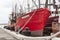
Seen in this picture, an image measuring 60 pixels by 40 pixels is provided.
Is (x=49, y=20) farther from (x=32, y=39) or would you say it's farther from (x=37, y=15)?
(x=32, y=39)

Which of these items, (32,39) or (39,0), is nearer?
(32,39)

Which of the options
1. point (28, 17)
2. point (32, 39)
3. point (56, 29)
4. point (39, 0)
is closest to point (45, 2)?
point (39, 0)

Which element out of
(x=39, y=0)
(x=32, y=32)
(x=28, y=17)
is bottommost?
(x=32, y=32)

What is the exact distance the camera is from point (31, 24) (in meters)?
18.6

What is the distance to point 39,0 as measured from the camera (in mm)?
18516

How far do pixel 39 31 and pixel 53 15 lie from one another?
3647mm

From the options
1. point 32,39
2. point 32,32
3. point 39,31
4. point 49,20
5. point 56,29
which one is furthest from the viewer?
point 49,20

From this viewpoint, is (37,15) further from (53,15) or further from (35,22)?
(53,15)

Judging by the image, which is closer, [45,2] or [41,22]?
[41,22]

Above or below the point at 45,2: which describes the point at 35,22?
below

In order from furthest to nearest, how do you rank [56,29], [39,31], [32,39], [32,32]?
[32,32]
[39,31]
[56,29]
[32,39]

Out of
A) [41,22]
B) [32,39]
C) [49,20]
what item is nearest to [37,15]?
[41,22]

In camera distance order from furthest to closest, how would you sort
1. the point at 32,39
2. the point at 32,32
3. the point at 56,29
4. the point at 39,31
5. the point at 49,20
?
the point at 49,20, the point at 32,32, the point at 39,31, the point at 56,29, the point at 32,39

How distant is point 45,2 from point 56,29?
177 inches
